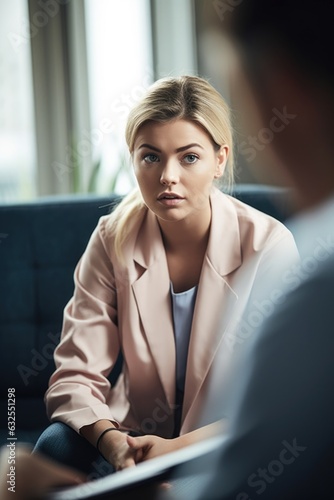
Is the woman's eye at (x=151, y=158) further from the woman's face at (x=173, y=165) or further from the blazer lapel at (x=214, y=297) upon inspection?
the blazer lapel at (x=214, y=297)

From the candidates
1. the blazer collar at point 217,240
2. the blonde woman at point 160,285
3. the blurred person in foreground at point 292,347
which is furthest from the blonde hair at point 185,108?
the blurred person in foreground at point 292,347

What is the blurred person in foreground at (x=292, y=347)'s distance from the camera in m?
0.46

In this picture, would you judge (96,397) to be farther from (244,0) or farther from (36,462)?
(244,0)

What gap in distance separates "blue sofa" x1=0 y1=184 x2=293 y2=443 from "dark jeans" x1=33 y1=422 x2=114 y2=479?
457 mm

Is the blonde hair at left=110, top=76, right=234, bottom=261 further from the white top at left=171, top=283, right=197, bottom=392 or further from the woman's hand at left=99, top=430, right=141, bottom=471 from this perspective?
the woman's hand at left=99, top=430, right=141, bottom=471

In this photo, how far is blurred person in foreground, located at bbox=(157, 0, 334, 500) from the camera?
1.50 feet

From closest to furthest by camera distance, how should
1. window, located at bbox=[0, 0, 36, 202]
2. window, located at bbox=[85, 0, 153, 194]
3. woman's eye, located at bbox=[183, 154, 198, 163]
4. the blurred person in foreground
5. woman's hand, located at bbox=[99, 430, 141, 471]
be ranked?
the blurred person in foreground → woman's hand, located at bbox=[99, 430, 141, 471] → woman's eye, located at bbox=[183, 154, 198, 163] → window, located at bbox=[85, 0, 153, 194] → window, located at bbox=[0, 0, 36, 202]

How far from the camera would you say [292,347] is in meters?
0.46

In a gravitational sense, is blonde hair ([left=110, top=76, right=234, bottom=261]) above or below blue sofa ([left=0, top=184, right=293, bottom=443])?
above

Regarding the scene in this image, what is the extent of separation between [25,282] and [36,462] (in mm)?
879

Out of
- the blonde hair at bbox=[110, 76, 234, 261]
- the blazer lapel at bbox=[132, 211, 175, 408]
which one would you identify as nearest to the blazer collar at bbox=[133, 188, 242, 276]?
the blazer lapel at bbox=[132, 211, 175, 408]

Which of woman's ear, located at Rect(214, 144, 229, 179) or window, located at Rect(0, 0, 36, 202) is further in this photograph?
window, located at Rect(0, 0, 36, 202)

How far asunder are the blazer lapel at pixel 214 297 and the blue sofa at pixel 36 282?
1.14ft

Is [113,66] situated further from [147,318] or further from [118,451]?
[118,451]
